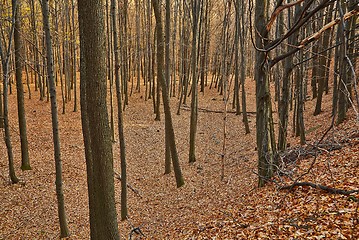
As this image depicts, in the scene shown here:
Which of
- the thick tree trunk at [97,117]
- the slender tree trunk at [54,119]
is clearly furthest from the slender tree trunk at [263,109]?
the slender tree trunk at [54,119]

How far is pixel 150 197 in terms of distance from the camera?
10.3 meters

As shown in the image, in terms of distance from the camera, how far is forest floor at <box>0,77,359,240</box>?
4520 mm

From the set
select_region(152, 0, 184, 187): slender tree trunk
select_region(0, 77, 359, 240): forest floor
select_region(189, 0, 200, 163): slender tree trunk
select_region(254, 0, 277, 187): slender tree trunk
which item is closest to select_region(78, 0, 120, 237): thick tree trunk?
select_region(0, 77, 359, 240): forest floor

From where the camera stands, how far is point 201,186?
33.6ft

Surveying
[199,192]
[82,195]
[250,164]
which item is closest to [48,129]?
[82,195]

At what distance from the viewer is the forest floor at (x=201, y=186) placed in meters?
4.52

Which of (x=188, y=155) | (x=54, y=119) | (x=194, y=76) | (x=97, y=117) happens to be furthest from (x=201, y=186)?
(x=97, y=117)

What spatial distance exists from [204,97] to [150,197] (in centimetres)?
1641

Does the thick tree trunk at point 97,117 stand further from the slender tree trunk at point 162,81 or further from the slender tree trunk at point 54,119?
the slender tree trunk at point 162,81

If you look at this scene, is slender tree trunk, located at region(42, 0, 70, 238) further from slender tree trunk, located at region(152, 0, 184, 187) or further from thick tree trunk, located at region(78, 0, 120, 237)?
thick tree trunk, located at region(78, 0, 120, 237)

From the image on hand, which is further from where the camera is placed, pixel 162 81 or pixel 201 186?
pixel 201 186

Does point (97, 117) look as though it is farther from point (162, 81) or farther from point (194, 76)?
point (194, 76)

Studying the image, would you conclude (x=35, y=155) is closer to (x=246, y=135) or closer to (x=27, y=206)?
(x=27, y=206)

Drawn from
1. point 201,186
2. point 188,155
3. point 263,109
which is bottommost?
point 201,186
